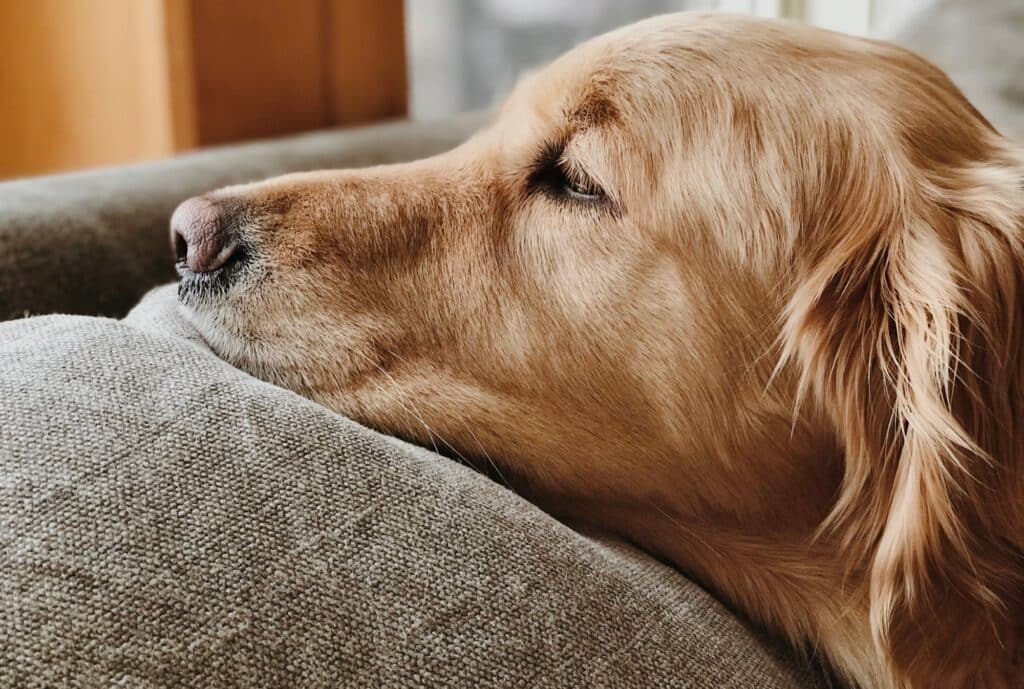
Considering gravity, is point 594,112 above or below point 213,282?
above

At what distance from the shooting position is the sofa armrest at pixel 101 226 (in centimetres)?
130

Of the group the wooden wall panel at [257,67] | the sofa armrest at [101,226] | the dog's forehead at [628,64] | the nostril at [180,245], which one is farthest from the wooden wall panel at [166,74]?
the dog's forehead at [628,64]

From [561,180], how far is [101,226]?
2.47 ft

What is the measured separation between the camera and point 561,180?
45.9 inches

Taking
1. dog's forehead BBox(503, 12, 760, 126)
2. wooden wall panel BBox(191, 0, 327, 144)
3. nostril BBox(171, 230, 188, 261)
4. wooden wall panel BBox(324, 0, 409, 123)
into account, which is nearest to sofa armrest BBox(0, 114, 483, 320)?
nostril BBox(171, 230, 188, 261)

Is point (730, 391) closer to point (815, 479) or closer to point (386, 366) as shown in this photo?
point (815, 479)

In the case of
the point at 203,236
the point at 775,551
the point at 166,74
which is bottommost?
the point at 775,551

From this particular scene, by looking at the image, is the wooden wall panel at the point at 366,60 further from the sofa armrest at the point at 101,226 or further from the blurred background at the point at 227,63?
the sofa armrest at the point at 101,226

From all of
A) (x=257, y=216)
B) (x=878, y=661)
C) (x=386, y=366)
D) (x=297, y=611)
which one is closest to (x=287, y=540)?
(x=297, y=611)

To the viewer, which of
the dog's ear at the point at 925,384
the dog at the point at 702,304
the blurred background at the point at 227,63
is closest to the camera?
the dog's ear at the point at 925,384

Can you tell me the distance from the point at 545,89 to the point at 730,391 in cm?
45

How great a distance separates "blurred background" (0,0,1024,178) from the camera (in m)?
2.32

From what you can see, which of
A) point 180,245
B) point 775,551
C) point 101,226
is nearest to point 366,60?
point 101,226

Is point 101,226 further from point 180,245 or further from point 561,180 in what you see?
point 561,180
